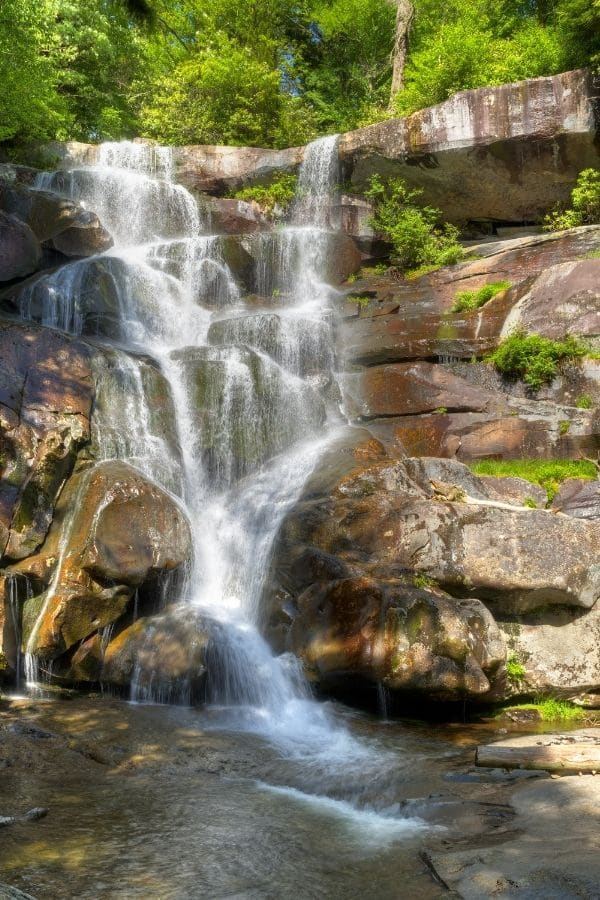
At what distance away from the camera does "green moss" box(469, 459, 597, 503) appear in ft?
40.9

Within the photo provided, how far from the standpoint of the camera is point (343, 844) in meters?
5.14

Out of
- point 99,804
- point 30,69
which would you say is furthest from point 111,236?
point 99,804

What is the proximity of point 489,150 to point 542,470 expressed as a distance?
9.57 metres

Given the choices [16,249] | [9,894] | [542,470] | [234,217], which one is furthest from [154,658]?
[234,217]

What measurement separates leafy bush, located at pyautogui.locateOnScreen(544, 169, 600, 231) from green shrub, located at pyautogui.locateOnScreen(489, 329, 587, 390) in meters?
5.67

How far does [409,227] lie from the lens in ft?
62.8

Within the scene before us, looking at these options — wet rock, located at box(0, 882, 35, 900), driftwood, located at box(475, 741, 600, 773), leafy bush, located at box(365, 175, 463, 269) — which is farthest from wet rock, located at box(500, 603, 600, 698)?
leafy bush, located at box(365, 175, 463, 269)

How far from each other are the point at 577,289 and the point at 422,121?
7.05 meters

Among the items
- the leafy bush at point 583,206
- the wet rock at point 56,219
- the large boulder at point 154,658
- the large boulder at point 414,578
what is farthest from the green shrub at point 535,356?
the wet rock at point 56,219

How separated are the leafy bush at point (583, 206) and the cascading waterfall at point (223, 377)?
613cm

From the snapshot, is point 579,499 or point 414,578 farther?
point 579,499

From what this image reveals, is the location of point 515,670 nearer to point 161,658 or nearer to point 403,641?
point 403,641

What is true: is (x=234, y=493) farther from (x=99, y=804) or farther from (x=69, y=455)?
(x=99, y=804)

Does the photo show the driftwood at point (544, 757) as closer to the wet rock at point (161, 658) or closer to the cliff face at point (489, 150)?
the wet rock at point (161, 658)
